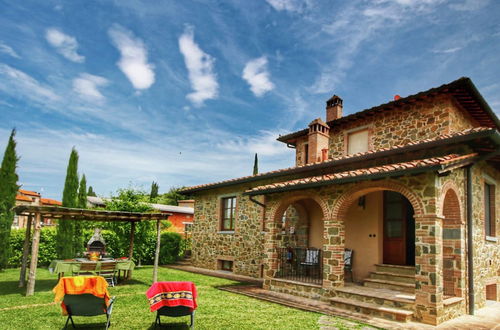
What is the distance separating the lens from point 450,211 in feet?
24.8

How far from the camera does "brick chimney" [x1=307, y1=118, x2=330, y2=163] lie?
11.9 meters

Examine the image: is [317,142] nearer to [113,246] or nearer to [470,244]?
[470,244]

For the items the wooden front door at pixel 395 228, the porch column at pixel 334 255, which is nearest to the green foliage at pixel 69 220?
the porch column at pixel 334 255

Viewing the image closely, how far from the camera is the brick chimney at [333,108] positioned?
545 inches

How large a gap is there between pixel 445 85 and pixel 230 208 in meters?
8.79

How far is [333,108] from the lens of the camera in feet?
45.8

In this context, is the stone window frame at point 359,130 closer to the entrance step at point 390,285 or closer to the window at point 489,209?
the window at point 489,209

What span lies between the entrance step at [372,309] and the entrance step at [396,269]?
1.86 m

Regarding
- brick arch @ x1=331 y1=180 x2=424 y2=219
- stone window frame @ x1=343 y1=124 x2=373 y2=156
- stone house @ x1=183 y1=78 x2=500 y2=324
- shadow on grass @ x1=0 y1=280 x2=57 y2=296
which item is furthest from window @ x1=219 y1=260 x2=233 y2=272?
brick arch @ x1=331 y1=180 x2=424 y2=219

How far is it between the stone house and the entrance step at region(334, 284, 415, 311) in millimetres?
24

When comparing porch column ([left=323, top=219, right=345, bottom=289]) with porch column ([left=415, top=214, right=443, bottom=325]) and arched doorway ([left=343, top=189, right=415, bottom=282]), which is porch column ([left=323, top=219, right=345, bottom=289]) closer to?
arched doorway ([left=343, top=189, right=415, bottom=282])

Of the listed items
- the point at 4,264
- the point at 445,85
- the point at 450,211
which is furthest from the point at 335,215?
the point at 4,264

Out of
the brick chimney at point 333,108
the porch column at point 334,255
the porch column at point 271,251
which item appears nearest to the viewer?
the porch column at point 334,255

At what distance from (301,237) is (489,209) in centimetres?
548
